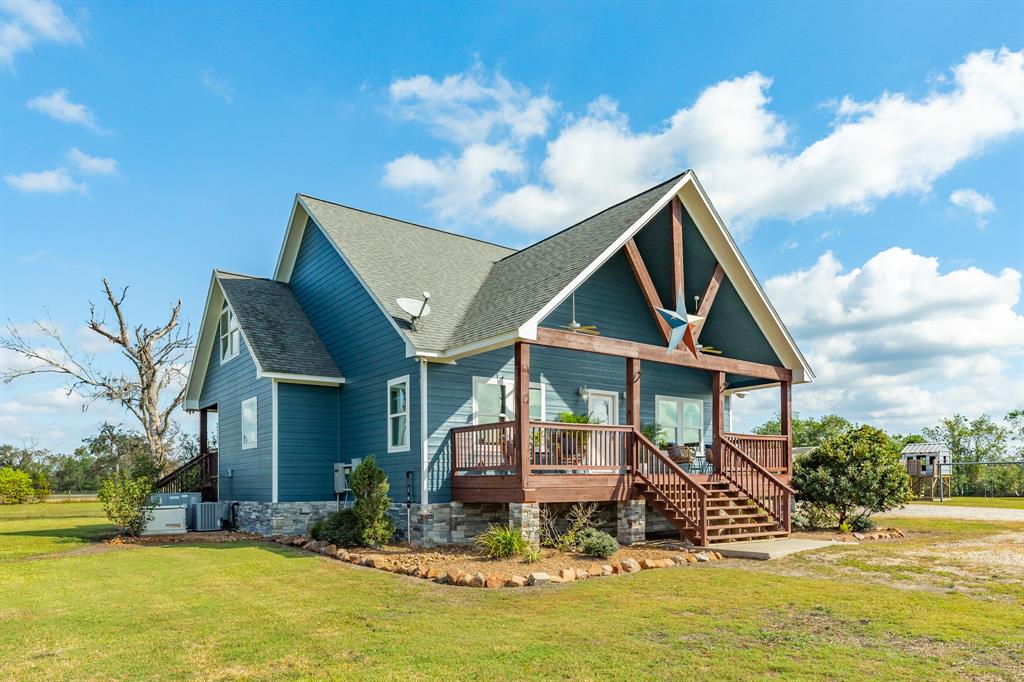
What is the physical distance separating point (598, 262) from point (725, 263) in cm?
430

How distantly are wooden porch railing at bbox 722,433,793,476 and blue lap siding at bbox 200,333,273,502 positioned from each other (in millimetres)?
10893

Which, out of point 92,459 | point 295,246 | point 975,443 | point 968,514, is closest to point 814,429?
point 975,443

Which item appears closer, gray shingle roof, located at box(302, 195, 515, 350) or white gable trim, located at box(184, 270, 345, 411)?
gray shingle roof, located at box(302, 195, 515, 350)

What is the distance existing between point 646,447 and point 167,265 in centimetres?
1563

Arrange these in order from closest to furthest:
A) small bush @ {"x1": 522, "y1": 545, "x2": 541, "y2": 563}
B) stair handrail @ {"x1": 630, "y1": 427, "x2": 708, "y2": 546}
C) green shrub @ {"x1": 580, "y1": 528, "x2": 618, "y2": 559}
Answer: small bush @ {"x1": 522, "y1": 545, "x2": 541, "y2": 563}
green shrub @ {"x1": 580, "y1": 528, "x2": 618, "y2": 559}
stair handrail @ {"x1": 630, "y1": 427, "x2": 708, "y2": 546}

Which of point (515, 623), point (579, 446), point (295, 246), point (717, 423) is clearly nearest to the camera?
point (515, 623)

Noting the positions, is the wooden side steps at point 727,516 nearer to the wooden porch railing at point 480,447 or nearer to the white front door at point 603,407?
the wooden porch railing at point 480,447

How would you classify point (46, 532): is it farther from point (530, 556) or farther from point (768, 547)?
point (768, 547)

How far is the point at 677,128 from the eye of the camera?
1401 cm

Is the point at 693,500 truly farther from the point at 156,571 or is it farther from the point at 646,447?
the point at 156,571

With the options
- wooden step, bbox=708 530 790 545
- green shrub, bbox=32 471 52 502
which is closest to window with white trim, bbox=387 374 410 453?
wooden step, bbox=708 530 790 545

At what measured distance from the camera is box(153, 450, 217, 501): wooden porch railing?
71.2 feet

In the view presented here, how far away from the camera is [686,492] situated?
14.6 m

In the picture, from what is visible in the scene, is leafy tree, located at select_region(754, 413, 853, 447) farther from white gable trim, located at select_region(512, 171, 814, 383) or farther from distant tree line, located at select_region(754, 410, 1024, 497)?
white gable trim, located at select_region(512, 171, 814, 383)
